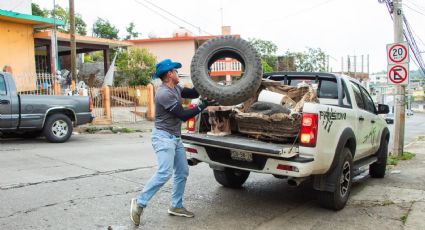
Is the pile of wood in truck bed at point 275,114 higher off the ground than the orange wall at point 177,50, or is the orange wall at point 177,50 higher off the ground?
the orange wall at point 177,50

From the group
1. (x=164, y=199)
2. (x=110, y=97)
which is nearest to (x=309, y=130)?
(x=164, y=199)

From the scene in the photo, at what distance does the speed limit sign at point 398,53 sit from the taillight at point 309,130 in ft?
21.7

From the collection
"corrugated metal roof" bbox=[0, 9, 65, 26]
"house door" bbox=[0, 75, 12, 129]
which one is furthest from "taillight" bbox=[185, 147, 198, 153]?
"corrugated metal roof" bbox=[0, 9, 65, 26]

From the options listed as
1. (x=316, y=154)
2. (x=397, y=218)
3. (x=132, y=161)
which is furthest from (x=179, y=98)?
(x=132, y=161)

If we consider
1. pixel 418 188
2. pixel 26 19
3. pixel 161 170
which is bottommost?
pixel 418 188

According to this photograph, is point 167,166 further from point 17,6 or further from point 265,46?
point 265,46

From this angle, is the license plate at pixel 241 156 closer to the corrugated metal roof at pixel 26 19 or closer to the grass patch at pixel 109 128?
the grass patch at pixel 109 128

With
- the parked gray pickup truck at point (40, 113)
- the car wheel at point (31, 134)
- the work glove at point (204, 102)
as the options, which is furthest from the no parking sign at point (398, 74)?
the car wheel at point (31, 134)

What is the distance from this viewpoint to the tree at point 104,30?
46.1 meters

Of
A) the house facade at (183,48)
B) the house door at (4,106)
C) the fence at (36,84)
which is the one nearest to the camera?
the house door at (4,106)

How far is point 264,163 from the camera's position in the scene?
203 inches

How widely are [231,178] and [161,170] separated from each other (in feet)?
6.75

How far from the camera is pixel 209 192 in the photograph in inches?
257

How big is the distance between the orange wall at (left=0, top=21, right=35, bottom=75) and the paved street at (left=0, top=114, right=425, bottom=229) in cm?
1098
